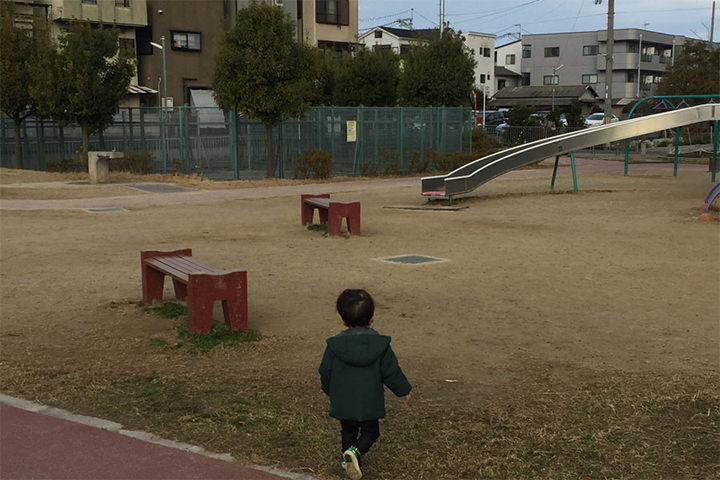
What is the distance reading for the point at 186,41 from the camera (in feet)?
161

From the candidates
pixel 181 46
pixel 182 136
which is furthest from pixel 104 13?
pixel 182 136

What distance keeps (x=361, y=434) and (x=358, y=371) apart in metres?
0.35

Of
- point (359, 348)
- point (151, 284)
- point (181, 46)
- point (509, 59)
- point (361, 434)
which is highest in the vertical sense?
point (509, 59)

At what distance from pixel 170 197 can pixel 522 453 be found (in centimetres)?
1612

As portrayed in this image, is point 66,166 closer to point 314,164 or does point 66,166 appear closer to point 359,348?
point 314,164

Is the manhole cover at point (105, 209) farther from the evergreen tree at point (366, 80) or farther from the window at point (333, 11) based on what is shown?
the window at point (333, 11)

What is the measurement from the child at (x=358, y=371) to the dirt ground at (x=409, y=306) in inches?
12.0

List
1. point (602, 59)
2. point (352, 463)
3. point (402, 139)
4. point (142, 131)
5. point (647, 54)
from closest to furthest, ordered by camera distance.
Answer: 1. point (352, 463)
2. point (142, 131)
3. point (402, 139)
4. point (602, 59)
5. point (647, 54)

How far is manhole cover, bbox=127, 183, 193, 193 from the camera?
20981 millimetres

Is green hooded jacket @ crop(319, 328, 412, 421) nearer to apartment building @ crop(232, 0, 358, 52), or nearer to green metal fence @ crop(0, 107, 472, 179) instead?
green metal fence @ crop(0, 107, 472, 179)

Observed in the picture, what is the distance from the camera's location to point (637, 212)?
52.0ft

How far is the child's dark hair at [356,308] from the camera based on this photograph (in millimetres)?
4082

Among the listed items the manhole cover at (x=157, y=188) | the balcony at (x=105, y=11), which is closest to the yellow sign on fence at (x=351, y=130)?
the manhole cover at (x=157, y=188)

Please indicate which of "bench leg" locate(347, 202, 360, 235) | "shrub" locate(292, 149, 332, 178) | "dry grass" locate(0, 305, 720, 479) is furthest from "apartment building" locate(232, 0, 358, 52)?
"dry grass" locate(0, 305, 720, 479)
